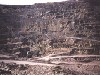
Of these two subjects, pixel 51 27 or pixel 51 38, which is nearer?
pixel 51 38

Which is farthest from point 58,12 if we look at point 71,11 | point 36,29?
point 36,29

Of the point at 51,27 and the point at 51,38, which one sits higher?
the point at 51,27

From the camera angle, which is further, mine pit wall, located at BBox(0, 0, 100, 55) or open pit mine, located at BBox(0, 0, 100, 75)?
mine pit wall, located at BBox(0, 0, 100, 55)

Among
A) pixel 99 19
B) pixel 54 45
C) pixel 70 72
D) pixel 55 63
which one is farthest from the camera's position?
pixel 99 19

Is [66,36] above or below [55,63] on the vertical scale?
above

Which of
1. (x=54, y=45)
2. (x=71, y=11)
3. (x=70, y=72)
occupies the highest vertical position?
Answer: (x=71, y=11)

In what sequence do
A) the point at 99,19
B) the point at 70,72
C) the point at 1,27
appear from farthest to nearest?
1. the point at 1,27
2. the point at 99,19
3. the point at 70,72

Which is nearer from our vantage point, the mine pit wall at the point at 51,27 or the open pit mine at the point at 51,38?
the open pit mine at the point at 51,38

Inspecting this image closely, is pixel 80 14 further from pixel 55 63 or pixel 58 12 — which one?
pixel 55 63
